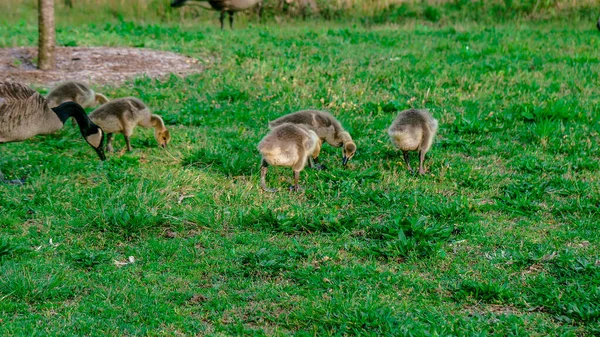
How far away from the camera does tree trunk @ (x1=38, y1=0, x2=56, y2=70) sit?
12495mm

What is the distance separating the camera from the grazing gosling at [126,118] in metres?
8.74

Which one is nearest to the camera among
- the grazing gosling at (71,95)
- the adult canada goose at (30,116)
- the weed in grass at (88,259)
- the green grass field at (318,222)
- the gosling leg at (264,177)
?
the green grass field at (318,222)

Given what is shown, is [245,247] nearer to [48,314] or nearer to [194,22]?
[48,314]

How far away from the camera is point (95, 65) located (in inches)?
527

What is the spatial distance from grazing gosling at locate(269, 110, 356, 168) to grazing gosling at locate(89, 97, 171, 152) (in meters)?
1.60

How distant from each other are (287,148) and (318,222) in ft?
3.28

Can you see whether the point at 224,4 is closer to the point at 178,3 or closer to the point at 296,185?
the point at 178,3

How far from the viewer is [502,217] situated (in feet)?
22.8

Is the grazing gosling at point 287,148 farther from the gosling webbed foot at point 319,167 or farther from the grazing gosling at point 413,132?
the grazing gosling at point 413,132

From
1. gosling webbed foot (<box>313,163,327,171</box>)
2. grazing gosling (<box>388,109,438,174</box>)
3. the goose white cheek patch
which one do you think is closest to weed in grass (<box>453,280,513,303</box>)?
grazing gosling (<box>388,109,438,174</box>)

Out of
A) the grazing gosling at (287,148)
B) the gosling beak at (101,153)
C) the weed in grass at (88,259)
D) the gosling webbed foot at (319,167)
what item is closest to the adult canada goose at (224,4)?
the gosling beak at (101,153)

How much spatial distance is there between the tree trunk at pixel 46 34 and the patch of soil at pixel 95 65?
181 millimetres

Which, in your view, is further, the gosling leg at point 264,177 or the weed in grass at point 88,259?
the gosling leg at point 264,177

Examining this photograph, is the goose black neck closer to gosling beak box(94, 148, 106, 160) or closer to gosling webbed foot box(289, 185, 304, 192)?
gosling beak box(94, 148, 106, 160)
